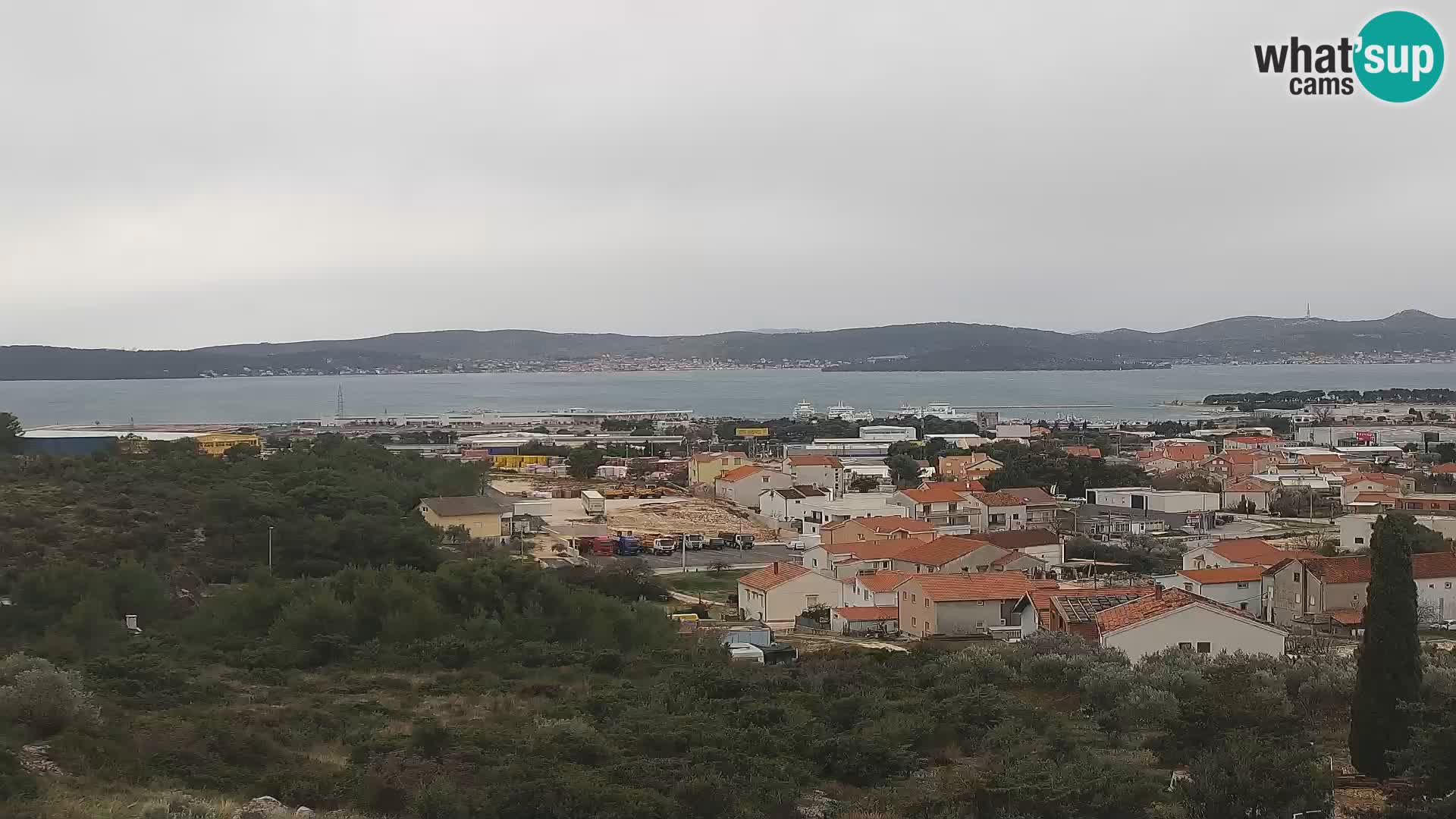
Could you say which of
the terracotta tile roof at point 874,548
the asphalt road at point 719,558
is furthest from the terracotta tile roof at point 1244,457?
the terracotta tile roof at point 874,548

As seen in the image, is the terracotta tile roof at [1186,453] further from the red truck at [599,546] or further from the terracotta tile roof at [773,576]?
the terracotta tile roof at [773,576]

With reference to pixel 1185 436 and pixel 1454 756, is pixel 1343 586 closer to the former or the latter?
pixel 1454 756

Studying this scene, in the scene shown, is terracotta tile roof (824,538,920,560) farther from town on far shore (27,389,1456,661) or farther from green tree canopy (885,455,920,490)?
green tree canopy (885,455,920,490)

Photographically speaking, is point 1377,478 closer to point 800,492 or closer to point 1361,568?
point 800,492

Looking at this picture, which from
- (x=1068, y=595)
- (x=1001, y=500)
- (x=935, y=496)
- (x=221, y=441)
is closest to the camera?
(x=1068, y=595)

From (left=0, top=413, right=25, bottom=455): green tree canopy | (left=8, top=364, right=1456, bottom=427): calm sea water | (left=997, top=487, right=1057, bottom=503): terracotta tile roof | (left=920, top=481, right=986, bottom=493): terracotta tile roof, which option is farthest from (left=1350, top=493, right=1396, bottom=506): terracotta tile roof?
(left=8, top=364, right=1456, bottom=427): calm sea water

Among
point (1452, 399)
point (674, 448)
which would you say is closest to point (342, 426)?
point (674, 448)

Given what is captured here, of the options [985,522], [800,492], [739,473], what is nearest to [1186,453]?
[739,473]
